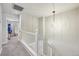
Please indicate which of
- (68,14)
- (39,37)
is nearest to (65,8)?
(68,14)

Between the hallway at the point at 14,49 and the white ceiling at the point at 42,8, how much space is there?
55cm

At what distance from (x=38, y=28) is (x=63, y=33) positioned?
53 cm

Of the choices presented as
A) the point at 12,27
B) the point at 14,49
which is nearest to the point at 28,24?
the point at 12,27

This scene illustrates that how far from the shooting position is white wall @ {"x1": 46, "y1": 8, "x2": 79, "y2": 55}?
1.26 m

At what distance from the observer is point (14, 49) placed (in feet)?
3.86

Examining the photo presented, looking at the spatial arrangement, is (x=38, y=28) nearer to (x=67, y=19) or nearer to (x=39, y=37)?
(x=39, y=37)

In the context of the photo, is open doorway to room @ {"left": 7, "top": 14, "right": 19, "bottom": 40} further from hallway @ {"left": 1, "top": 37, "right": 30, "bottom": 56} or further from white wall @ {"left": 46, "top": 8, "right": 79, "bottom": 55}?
white wall @ {"left": 46, "top": 8, "right": 79, "bottom": 55}

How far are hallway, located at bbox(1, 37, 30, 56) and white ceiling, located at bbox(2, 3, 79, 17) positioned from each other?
0.55 m

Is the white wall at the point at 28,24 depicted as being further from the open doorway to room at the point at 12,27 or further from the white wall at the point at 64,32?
the white wall at the point at 64,32

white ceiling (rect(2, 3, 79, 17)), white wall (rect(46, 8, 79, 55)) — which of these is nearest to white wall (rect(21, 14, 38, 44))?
white ceiling (rect(2, 3, 79, 17))

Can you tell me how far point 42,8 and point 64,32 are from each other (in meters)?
0.65

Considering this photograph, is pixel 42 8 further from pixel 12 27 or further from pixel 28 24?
pixel 12 27

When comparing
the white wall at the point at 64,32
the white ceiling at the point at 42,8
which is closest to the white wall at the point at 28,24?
the white ceiling at the point at 42,8

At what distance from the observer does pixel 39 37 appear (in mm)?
1360
